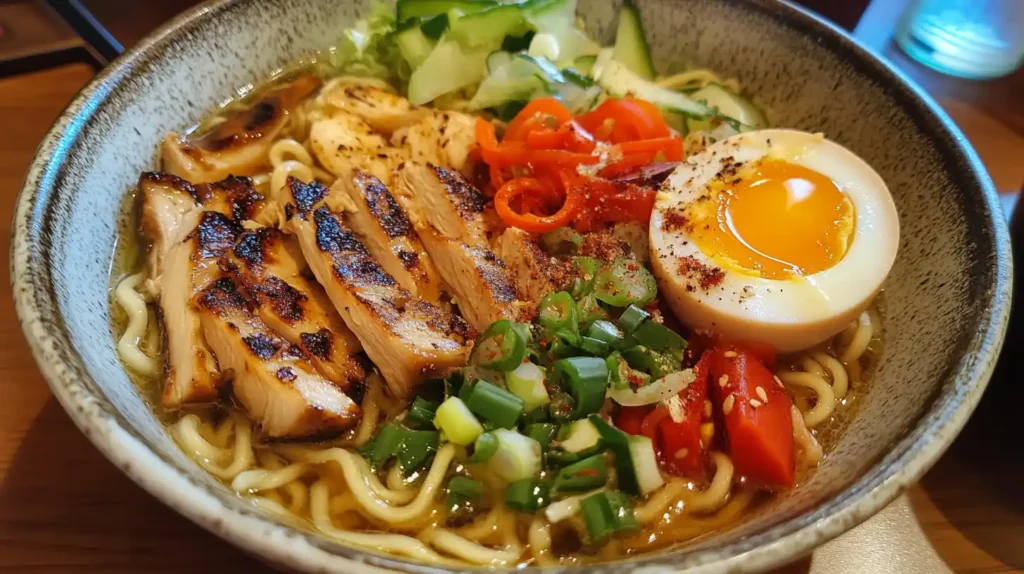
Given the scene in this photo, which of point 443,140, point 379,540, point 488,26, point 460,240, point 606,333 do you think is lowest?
point 379,540

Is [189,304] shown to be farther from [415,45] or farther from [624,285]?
[415,45]

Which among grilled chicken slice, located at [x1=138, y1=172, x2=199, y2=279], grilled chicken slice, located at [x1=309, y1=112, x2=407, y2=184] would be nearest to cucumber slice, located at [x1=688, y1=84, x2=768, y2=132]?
grilled chicken slice, located at [x1=309, y1=112, x2=407, y2=184]

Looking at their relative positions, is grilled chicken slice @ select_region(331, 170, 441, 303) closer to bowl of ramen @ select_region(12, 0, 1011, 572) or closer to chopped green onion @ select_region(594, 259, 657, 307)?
bowl of ramen @ select_region(12, 0, 1011, 572)

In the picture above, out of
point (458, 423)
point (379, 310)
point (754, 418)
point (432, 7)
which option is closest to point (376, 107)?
point (432, 7)

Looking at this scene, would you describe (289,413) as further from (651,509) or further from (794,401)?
(794,401)

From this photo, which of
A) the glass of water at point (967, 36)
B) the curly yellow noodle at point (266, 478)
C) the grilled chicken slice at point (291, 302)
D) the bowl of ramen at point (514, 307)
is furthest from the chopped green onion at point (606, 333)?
the glass of water at point (967, 36)

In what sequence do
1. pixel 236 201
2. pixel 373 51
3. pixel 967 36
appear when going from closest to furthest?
pixel 236 201 < pixel 373 51 < pixel 967 36

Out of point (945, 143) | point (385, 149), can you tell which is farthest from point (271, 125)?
point (945, 143)
